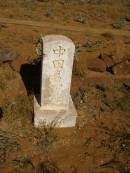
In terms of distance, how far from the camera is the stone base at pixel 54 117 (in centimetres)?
631

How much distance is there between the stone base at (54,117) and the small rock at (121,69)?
94.2 inches

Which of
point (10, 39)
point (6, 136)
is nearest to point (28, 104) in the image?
point (6, 136)

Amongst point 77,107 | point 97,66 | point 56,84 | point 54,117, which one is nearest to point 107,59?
point 97,66

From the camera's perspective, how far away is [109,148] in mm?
6055

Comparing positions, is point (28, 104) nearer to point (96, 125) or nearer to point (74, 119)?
point (74, 119)

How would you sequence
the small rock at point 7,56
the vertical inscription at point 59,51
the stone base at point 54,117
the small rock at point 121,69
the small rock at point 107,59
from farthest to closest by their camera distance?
the small rock at point 107,59 → the small rock at point 121,69 → the small rock at point 7,56 → the stone base at point 54,117 → the vertical inscription at point 59,51

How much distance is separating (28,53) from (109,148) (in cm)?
416

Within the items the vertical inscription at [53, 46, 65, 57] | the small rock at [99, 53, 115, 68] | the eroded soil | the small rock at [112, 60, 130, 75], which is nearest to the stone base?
the eroded soil

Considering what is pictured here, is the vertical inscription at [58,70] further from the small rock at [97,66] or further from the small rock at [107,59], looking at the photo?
the small rock at [107,59]

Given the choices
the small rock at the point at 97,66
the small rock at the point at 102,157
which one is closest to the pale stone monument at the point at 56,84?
the small rock at the point at 102,157

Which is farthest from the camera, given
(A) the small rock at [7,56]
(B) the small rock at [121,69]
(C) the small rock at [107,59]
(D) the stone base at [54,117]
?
(C) the small rock at [107,59]

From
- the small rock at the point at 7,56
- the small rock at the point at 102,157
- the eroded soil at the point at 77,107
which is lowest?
the small rock at the point at 102,157

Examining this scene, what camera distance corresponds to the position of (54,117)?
633 centimetres

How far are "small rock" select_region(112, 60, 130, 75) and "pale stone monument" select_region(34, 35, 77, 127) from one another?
2205mm
